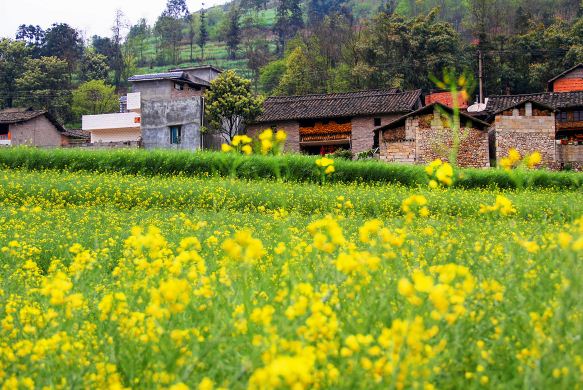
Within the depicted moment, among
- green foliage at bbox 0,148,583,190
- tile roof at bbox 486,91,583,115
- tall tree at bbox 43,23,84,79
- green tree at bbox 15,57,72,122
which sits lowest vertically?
green foliage at bbox 0,148,583,190

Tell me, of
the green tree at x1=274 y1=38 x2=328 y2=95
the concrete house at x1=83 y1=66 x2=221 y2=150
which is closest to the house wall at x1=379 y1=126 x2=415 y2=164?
the concrete house at x1=83 y1=66 x2=221 y2=150

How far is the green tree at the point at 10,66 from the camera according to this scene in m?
55.2

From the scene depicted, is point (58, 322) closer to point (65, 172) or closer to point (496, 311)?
point (496, 311)

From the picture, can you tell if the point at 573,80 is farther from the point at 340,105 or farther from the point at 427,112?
the point at 427,112

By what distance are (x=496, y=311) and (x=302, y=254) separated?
185 centimetres

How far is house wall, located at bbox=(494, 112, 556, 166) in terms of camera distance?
29391mm

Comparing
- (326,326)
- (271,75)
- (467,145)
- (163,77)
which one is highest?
(271,75)

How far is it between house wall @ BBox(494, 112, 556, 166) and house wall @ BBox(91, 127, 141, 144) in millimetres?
26522

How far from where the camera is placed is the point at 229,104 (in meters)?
34.0

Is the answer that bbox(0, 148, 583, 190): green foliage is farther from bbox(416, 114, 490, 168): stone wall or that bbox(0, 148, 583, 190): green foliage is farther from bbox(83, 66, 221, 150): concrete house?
bbox(83, 66, 221, 150): concrete house

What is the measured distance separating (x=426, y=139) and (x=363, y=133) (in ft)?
23.7

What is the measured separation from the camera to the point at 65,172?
18156 mm

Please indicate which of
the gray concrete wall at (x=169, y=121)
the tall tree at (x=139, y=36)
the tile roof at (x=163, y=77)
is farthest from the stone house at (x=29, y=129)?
the tall tree at (x=139, y=36)

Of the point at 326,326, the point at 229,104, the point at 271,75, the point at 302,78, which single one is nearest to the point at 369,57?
the point at 302,78
